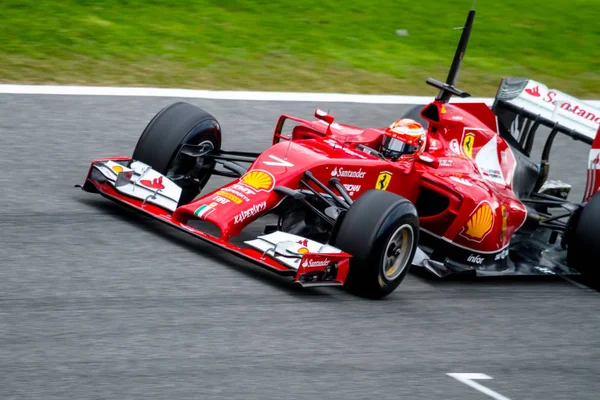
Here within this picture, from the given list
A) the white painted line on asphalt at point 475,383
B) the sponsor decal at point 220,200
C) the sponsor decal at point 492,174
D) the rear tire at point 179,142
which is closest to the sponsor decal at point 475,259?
the sponsor decal at point 492,174

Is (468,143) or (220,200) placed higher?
(468,143)

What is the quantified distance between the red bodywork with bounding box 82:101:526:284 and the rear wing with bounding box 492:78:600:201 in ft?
2.22

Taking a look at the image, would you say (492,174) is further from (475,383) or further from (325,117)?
(475,383)

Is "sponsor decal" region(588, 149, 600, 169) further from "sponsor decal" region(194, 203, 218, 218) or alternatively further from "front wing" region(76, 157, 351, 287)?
"sponsor decal" region(194, 203, 218, 218)

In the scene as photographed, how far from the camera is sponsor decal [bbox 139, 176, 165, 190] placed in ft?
21.4

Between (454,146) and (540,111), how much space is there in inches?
49.0

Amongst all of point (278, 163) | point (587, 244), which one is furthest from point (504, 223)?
point (278, 163)

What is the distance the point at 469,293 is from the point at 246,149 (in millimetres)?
3321

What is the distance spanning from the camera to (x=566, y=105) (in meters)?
8.02

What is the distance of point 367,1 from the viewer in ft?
49.1

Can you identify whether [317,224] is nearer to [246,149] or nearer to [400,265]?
[400,265]

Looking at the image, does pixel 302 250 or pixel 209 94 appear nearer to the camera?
pixel 302 250

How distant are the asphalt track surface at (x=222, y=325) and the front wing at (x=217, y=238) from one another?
0.62ft

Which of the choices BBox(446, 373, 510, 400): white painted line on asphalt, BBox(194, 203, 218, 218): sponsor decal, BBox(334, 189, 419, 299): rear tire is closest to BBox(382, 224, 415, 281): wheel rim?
BBox(334, 189, 419, 299): rear tire
